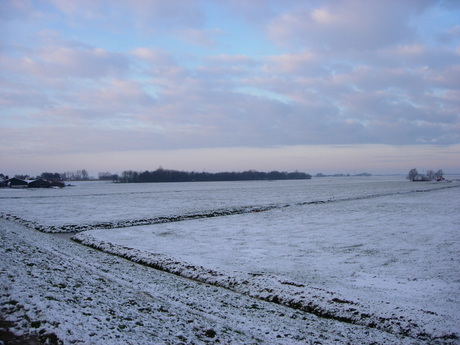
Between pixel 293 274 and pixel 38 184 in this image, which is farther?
pixel 38 184

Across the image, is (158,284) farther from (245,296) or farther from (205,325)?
(205,325)

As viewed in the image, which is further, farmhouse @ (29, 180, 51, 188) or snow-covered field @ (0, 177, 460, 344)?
farmhouse @ (29, 180, 51, 188)

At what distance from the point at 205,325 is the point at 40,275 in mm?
5937

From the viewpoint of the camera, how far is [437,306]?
8414mm

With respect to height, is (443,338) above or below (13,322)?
below

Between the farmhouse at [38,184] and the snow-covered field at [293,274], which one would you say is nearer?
the snow-covered field at [293,274]

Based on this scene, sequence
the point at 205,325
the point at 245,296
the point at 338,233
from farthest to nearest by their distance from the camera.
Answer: the point at 338,233 → the point at 245,296 → the point at 205,325

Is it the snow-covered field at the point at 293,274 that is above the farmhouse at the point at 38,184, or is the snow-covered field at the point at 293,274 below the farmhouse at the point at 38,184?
below

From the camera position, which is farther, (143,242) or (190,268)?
(143,242)

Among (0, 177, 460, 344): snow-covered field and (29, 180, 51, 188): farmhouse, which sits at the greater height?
(29, 180, 51, 188): farmhouse

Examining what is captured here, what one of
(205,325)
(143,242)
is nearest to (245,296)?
(205,325)

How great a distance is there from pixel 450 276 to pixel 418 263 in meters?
1.70

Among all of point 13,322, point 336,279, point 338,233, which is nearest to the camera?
point 13,322

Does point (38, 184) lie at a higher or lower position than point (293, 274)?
higher
